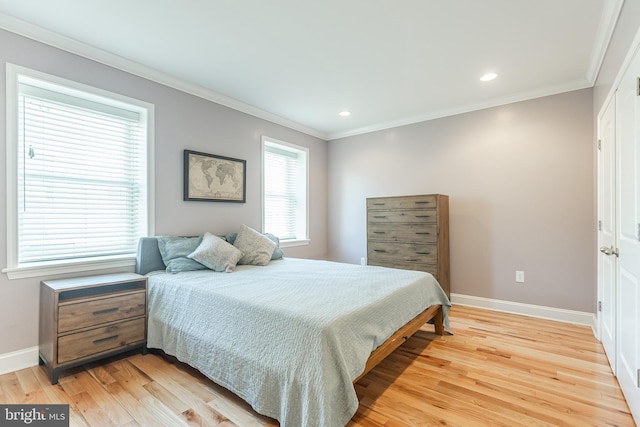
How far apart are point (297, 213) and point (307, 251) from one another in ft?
2.03

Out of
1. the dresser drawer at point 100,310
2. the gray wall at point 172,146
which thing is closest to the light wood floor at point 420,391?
the dresser drawer at point 100,310

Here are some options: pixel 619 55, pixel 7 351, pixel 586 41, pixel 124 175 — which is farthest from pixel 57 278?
pixel 586 41

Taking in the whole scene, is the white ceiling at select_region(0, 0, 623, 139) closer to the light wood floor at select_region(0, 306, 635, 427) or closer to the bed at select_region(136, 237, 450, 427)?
the bed at select_region(136, 237, 450, 427)

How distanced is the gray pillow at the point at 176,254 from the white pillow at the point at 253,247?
19.7 inches

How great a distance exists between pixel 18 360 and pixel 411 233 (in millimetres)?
3737

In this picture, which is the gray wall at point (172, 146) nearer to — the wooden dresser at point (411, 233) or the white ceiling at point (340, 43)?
the white ceiling at point (340, 43)

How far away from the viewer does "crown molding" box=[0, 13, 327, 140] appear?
215cm

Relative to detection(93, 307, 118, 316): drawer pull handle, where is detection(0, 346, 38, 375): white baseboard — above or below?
below

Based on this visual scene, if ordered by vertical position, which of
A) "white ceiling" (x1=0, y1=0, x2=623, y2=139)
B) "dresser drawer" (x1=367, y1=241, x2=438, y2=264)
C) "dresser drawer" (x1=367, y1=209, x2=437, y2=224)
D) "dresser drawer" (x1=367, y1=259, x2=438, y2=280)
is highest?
"white ceiling" (x1=0, y1=0, x2=623, y2=139)

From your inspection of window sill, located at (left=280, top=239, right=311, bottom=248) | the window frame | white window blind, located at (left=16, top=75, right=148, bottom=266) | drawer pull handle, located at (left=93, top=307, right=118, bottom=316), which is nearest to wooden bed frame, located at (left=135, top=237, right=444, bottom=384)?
white window blind, located at (left=16, top=75, right=148, bottom=266)

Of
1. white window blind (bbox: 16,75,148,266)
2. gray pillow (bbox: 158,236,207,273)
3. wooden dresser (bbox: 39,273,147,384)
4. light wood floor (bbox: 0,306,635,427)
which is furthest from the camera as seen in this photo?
gray pillow (bbox: 158,236,207,273)

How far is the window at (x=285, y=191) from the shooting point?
4.21 metres

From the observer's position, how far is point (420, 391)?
75.4 inches

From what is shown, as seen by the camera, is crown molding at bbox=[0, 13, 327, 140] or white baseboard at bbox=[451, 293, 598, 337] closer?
crown molding at bbox=[0, 13, 327, 140]
